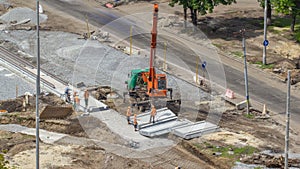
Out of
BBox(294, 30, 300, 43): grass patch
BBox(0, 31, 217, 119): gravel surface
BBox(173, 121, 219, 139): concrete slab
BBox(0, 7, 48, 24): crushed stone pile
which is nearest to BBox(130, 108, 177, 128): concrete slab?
BBox(173, 121, 219, 139): concrete slab

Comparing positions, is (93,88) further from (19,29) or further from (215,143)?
(19,29)

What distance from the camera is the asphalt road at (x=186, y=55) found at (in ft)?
159

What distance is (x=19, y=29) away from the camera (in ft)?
211

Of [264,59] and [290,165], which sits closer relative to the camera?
[290,165]

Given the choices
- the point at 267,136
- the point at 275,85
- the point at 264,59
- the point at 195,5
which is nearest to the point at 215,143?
the point at 267,136

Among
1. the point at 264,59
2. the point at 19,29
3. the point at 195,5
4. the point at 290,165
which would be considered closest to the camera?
the point at 290,165

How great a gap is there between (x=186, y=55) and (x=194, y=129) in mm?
17539

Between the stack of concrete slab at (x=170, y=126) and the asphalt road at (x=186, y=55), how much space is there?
6727 mm

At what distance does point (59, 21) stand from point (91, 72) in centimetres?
1533

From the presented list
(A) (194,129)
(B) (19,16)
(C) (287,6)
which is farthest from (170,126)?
(B) (19,16)

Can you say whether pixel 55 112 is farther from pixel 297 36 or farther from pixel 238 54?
pixel 297 36

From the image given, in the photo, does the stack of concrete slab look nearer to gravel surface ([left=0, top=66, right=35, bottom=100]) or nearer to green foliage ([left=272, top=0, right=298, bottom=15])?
gravel surface ([left=0, top=66, right=35, bottom=100])

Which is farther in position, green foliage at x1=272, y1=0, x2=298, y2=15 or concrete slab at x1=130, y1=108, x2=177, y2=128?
green foliage at x1=272, y1=0, x2=298, y2=15

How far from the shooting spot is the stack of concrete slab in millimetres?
40906
